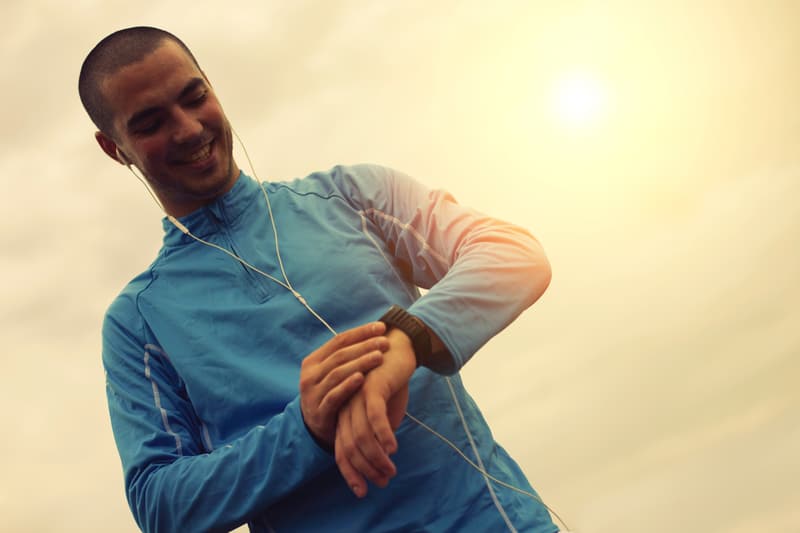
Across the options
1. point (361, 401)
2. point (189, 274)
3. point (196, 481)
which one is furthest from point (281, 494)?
point (189, 274)

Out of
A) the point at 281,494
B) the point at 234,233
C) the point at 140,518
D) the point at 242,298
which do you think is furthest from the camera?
the point at 234,233

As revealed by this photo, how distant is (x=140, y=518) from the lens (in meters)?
1.73

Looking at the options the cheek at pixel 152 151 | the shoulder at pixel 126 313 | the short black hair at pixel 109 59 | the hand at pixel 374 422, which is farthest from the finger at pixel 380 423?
the short black hair at pixel 109 59

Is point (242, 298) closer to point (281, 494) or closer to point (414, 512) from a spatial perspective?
point (281, 494)

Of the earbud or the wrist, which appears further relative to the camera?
the earbud

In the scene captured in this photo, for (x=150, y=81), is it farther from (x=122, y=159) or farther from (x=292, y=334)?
(x=292, y=334)

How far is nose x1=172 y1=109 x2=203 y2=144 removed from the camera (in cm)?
191

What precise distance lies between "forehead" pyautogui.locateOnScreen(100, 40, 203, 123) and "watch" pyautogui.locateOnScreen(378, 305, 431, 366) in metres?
0.80

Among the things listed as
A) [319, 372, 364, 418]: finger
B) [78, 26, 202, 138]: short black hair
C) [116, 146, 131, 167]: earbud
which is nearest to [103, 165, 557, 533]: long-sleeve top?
[319, 372, 364, 418]: finger

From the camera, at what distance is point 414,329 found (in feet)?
4.94

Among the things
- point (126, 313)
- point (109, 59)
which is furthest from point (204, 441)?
point (109, 59)

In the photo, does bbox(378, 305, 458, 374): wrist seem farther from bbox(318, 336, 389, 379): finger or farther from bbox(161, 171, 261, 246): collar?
bbox(161, 171, 261, 246): collar

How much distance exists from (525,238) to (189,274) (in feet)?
2.62

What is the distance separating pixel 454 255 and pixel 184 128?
2.25 ft
